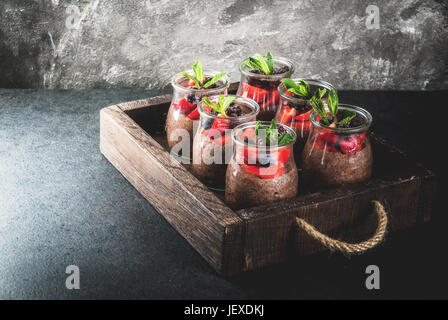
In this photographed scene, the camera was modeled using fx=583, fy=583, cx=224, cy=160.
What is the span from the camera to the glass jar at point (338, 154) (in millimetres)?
1108

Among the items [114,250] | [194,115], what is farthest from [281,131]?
[114,250]

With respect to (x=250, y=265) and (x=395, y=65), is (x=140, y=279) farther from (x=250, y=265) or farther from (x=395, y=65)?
(x=395, y=65)

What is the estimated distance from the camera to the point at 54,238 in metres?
1.14

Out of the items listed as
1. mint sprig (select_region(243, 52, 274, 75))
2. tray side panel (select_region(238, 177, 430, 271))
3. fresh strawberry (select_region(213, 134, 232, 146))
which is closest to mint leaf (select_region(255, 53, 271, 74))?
mint sprig (select_region(243, 52, 274, 75))

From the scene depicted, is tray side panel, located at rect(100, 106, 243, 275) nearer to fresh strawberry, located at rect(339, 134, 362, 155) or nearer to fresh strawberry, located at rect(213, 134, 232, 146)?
fresh strawberry, located at rect(213, 134, 232, 146)

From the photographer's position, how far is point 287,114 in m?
1.23

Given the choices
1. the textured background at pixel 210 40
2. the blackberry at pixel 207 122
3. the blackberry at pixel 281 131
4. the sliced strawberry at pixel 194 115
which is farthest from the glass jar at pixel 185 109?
the textured background at pixel 210 40

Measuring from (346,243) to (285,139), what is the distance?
0.21m

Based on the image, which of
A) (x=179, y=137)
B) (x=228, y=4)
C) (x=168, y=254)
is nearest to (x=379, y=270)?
(x=168, y=254)

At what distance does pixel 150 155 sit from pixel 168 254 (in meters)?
0.23

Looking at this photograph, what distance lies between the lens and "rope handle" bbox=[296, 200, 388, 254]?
3.24 ft

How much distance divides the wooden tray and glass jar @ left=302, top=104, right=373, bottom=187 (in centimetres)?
3

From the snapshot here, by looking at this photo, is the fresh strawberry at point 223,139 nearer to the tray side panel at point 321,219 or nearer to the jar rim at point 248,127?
the jar rim at point 248,127

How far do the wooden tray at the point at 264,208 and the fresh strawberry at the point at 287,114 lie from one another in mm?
202
